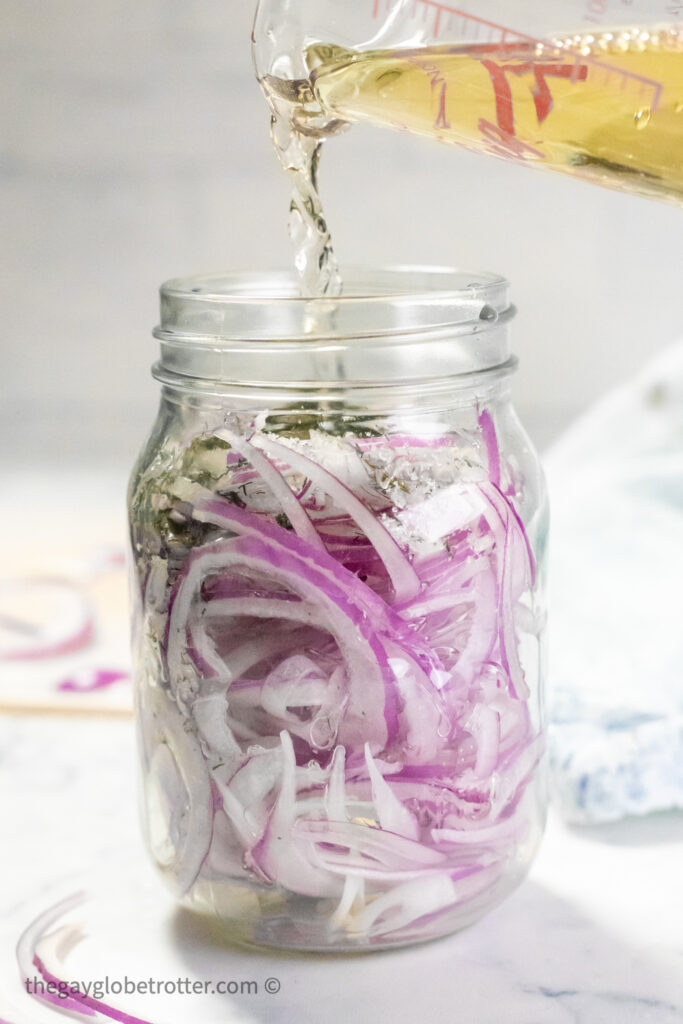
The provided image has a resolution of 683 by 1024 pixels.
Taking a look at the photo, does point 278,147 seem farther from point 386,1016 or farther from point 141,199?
point 141,199

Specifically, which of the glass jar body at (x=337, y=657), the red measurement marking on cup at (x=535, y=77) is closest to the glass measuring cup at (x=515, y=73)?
the red measurement marking on cup at (x=535, y=77)

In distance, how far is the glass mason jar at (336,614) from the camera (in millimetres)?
620

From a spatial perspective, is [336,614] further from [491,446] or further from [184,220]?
[184,220]

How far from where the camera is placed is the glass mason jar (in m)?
0.62

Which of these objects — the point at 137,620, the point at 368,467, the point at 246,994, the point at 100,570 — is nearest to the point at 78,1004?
the point at 246,994

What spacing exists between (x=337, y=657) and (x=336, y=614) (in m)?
0.02

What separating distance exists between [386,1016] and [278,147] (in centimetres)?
47

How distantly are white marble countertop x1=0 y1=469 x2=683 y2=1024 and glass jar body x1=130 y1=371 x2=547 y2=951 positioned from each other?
0.9 inches

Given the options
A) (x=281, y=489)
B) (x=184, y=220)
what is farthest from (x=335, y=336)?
(x=184, y=220)

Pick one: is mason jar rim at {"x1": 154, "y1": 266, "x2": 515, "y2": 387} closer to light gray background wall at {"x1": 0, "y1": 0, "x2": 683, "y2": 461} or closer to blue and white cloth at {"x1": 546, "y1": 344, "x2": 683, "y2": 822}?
blue and white cloth at {"x1": 546, "y1": 344, "x2": 683, "y2": 822}

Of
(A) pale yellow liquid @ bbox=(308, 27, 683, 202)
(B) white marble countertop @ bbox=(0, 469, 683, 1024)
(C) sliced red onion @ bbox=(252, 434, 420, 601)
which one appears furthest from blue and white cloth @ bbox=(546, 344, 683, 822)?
(A) pale yellow liquid @ bbox=(308, 27, 683, 202)

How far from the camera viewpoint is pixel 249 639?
63cm

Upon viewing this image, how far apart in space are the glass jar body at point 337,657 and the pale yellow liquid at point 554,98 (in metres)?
0.13

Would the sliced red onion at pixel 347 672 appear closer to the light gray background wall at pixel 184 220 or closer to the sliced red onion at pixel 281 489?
the sliced red onion at pixel 281 489
